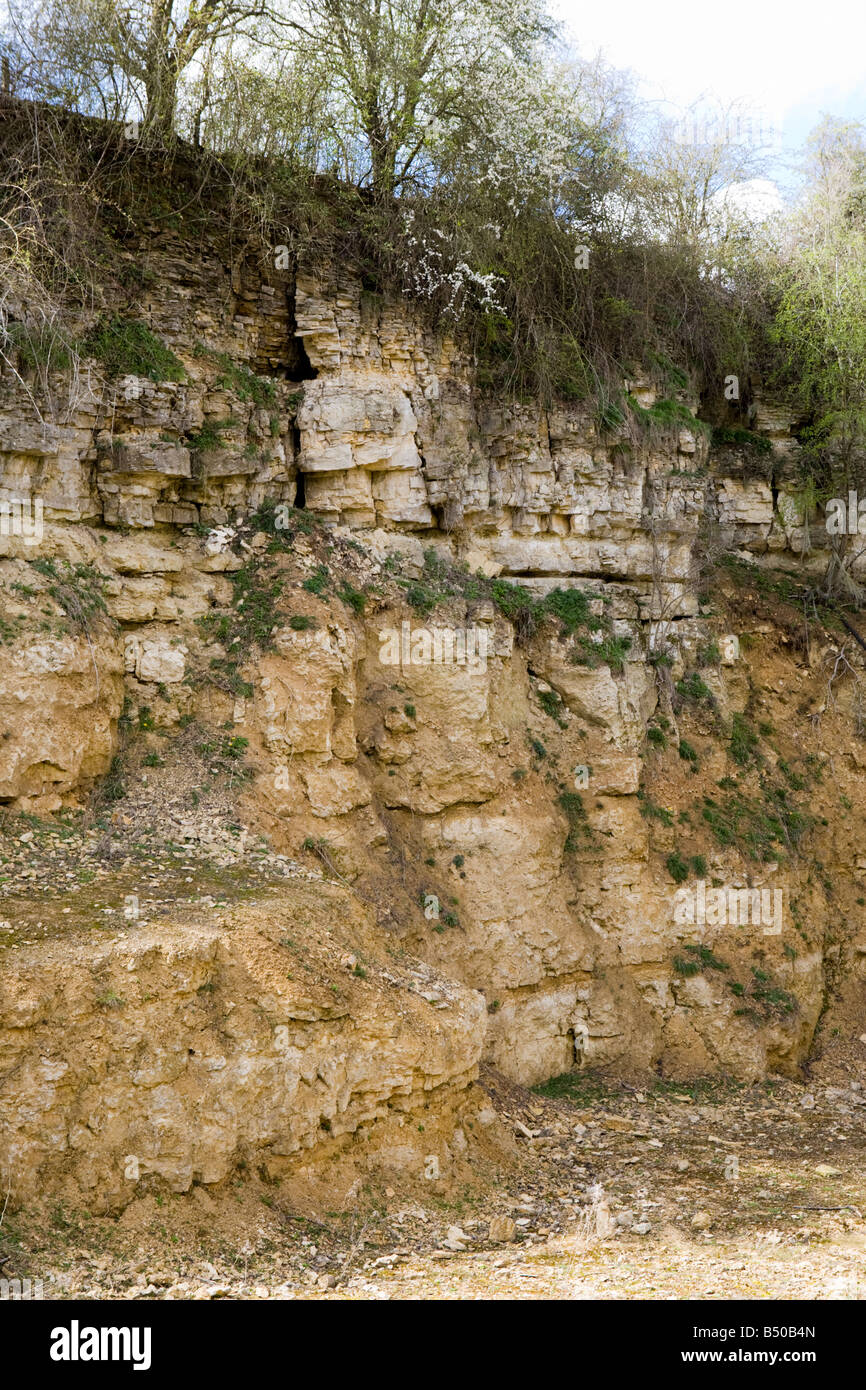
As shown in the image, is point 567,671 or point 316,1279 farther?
point 567,671

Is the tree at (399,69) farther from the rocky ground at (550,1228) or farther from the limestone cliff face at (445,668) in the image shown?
the rocky ground at (550,1228)

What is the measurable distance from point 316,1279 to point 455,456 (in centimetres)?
936

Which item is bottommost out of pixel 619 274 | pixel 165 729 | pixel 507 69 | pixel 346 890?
pixel 346 890

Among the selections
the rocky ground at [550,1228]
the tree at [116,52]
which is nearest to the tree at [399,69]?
the tree at [116,52]

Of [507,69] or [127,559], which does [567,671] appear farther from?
[507,69]

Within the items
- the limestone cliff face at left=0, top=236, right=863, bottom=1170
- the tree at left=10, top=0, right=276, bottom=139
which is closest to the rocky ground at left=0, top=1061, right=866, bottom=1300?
the limestone cliff face at left=0, top=236, right=863, bottom=1170

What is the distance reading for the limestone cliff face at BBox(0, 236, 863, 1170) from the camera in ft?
38.1

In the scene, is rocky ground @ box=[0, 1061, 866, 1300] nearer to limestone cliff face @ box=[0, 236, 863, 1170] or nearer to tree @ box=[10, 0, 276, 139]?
limestone cliff face @ box=[0, 236, 863, 1170]

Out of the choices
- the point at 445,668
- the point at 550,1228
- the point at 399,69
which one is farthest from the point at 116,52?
the point at 550,1228

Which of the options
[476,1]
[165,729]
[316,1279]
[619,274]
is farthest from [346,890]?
[476,1]

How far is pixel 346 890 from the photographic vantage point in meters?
10.6

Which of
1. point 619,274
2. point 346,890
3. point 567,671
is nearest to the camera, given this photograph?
point 346,890

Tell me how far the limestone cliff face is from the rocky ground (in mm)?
1291

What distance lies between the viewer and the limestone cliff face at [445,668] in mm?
11602
